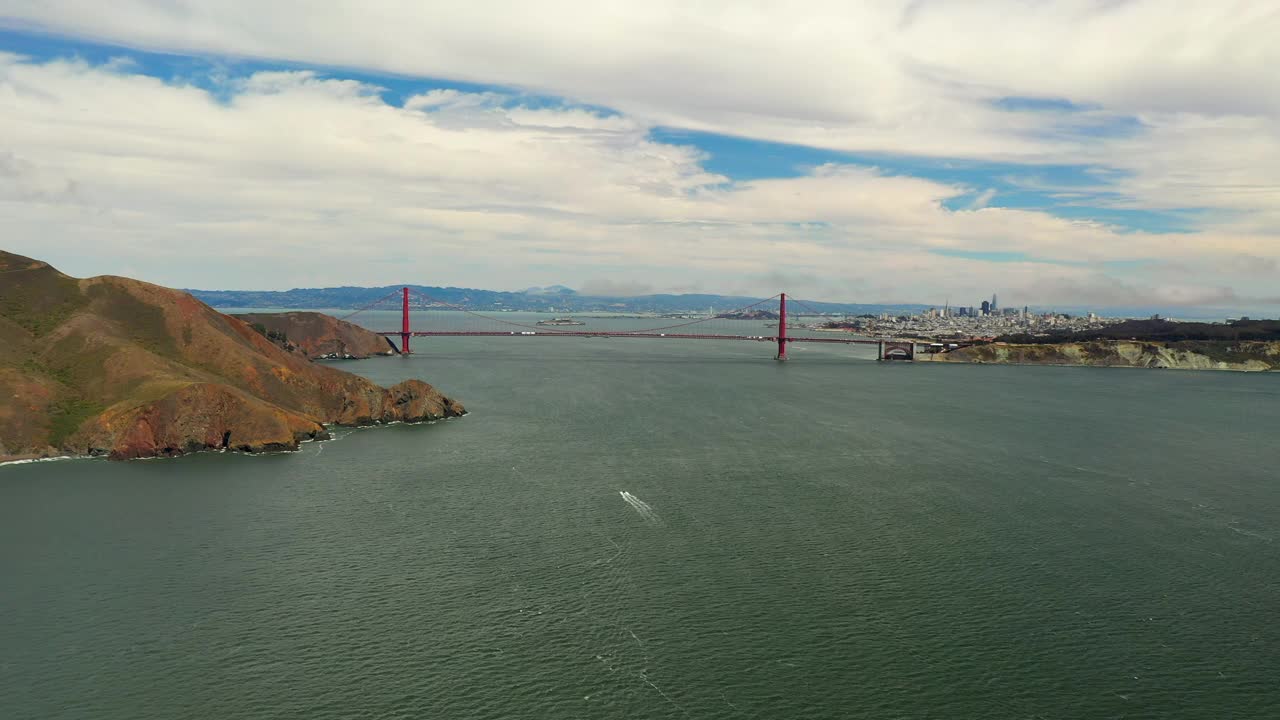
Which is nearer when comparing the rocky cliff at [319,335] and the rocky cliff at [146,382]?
the rocky cliff at [146,382]

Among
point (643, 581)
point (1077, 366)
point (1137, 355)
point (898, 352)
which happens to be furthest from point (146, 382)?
point (1137, 355)

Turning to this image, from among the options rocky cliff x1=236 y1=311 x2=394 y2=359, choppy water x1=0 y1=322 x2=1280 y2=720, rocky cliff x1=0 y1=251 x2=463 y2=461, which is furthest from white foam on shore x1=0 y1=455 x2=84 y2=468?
rocky cliff x1=236 y1=311 x2=394 y2=359

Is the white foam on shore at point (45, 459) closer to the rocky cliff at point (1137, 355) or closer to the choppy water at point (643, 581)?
the choppy water at point (643, 581)

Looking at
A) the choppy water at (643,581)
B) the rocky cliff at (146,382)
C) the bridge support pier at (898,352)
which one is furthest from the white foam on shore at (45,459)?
the bridge support pier at (898,352)

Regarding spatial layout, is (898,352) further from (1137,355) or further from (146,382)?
(146,382)

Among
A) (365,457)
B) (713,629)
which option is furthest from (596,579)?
(365,457)
